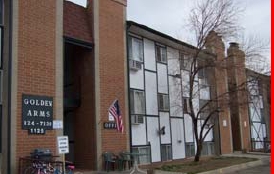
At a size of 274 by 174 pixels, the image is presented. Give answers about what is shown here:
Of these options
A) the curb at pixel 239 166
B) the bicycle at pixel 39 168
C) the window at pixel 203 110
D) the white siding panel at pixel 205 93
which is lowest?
the curb at pixel 239 166

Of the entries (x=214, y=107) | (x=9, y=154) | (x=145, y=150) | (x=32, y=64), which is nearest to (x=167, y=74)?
(x=214, y=107)

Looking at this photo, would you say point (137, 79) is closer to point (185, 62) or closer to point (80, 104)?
point (80, 104)

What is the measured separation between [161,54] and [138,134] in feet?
17.7

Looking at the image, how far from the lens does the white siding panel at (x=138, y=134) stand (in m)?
21.5

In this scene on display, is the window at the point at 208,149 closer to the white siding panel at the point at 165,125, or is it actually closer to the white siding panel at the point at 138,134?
the white siding panel at the point at 165,125

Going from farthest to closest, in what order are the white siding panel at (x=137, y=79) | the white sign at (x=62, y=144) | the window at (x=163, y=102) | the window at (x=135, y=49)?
the window at (x=163, y=102) → the window at (x=135, y=49) → the white siding panel at (x=137, y=79) → the white sign at (x=62, y=144)

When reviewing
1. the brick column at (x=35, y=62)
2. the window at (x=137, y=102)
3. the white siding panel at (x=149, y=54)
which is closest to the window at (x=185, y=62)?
the white siding panel at (x=149, y=54)

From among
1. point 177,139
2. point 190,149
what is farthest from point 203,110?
point 190,149

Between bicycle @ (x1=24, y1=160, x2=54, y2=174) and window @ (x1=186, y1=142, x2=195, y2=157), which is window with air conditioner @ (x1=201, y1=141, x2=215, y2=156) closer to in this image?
window @ (x1=186, y1=142, x2=195, y2=157)

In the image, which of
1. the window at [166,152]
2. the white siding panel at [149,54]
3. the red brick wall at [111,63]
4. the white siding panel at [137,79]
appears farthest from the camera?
the window at [166,152]

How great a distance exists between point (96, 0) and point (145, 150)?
26.0 feet

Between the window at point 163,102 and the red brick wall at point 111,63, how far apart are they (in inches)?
150

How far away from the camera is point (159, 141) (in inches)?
930

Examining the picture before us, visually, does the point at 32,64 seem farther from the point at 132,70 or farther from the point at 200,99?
the point at 200,99
